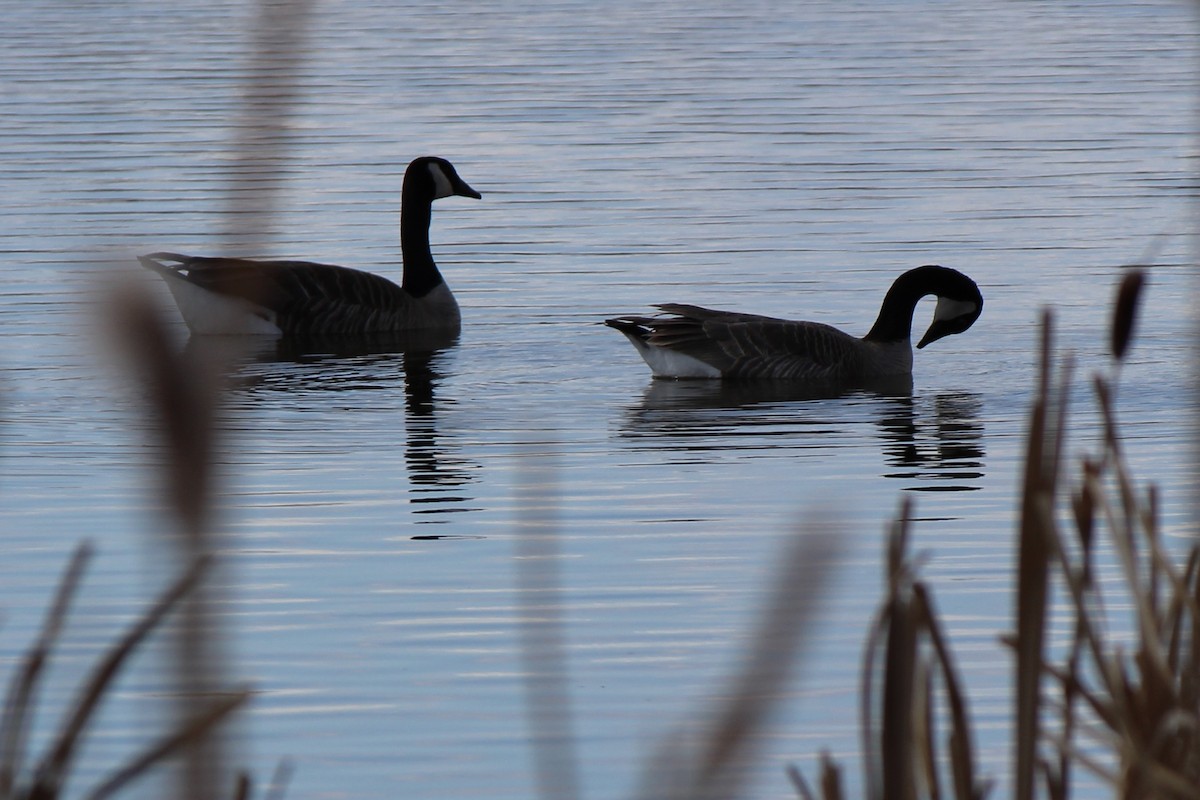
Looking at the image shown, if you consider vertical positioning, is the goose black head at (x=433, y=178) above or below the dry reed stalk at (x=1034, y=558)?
above

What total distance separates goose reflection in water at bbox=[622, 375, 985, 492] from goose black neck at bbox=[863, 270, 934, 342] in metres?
0.28

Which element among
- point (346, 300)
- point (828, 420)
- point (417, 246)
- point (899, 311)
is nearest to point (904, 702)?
point (828, 420)

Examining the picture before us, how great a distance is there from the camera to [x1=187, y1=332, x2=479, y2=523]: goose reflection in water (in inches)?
338

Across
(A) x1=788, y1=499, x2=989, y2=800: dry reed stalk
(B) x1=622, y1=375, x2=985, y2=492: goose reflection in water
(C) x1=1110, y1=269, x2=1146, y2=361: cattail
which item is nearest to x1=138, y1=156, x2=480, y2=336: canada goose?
(B) x1=622, y1=375, x2=985, y2=492: goose reflection in water

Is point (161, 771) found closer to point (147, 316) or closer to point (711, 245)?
point (147, 316)

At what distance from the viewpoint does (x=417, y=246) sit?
47.5ft

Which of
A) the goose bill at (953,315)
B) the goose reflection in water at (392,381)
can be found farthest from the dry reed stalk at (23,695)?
the goose bill at (953,315)

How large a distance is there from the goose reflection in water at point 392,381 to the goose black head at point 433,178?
5.68 ft

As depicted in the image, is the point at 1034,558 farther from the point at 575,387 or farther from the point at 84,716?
the point at 575,387

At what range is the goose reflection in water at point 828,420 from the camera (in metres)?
9.14

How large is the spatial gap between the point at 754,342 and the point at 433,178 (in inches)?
172

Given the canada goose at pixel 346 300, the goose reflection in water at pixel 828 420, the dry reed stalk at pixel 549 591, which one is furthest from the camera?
the canada goose at pixel 346 300

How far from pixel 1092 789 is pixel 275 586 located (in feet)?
9.85

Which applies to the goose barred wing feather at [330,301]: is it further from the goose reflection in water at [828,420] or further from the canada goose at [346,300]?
the goose reflection in water at [828,420]
